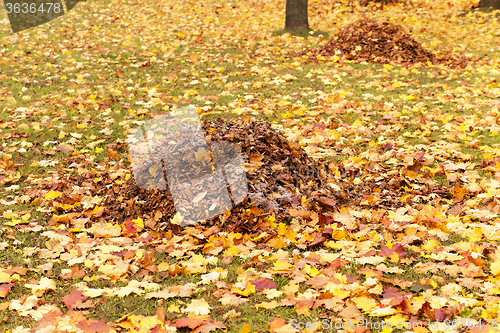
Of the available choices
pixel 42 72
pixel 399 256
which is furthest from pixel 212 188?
pixel 42 72

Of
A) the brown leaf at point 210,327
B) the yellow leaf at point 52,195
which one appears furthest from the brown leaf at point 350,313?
the yellow leaf at point 52,195

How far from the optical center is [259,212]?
14.3 feet

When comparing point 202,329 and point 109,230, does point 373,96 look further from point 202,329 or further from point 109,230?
point 202,329

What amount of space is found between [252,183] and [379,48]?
21.7 feet

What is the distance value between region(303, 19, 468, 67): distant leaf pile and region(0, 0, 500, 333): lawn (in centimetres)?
40

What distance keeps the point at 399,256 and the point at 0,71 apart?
9.24 m

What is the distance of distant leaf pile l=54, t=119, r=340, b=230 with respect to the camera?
4.52m

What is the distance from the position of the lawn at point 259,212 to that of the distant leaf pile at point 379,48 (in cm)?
40

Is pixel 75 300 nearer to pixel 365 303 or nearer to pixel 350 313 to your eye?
pixel 350 313

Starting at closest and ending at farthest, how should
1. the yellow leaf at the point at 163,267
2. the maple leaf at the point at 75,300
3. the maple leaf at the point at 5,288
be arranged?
the maple leaf at the point at 75,300 → the maple leaf at the point at 5,288 → the yellow leaf at the point at 163,267

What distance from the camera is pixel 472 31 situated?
12023 millimetres

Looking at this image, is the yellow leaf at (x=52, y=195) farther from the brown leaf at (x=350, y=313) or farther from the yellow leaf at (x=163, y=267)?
the brown leaf at (x=350, y=313)

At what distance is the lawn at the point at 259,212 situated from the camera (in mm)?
3133

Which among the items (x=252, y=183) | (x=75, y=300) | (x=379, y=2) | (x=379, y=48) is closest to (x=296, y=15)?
(x=379, y=48)
